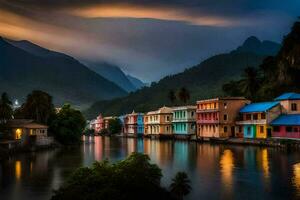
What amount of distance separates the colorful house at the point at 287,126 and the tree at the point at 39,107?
153 ft

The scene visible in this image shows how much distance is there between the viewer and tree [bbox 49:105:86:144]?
313ft

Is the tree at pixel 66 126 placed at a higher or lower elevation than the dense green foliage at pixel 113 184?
higher

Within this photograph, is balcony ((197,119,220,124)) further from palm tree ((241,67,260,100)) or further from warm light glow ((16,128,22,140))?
warm light glow ((16,128,22,140))

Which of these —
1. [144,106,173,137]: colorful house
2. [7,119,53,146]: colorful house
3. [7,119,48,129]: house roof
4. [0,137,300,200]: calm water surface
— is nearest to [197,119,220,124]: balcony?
[144,106,173,137]: colorful house

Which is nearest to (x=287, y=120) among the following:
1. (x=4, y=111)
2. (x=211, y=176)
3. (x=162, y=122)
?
(x=211, y=176)

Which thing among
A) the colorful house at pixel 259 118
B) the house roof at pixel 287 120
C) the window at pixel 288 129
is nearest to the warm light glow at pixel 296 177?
the house roof at pixel 287 120

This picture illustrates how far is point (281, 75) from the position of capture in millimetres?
107875

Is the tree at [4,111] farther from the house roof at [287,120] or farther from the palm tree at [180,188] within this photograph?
the palm tree at [180,188]

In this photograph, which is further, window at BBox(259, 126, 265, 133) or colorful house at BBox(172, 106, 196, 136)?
colorful house at BBox(172, 106, 196, 136)

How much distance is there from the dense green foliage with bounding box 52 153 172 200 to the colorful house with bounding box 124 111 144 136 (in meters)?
128

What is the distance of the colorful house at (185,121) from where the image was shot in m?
118

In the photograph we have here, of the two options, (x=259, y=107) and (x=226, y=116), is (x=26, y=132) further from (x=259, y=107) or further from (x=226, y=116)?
(x=259, y=107)

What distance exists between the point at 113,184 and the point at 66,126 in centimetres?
7252

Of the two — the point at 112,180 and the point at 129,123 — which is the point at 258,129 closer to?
the point at 112,180
